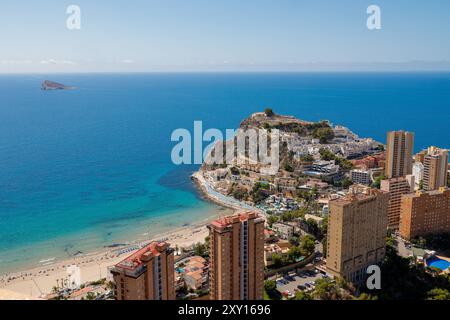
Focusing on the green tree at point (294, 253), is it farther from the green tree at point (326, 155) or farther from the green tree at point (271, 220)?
the green tree at point (326, 155)

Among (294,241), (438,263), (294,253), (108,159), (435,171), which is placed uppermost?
(435,171)

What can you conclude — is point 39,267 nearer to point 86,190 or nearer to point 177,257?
point 177,257

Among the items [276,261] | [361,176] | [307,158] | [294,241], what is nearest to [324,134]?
[307,158]

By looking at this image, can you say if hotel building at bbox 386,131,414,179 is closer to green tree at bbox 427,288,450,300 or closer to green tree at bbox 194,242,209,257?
green tree at bbox 427,288,450,300

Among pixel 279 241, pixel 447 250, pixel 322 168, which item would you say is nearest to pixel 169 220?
pixel 279 241

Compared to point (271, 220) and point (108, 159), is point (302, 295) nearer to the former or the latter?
point (271, 220)

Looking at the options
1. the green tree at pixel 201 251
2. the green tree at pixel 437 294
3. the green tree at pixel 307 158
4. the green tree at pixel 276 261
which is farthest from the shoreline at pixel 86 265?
the green tree at pixel 437 294
